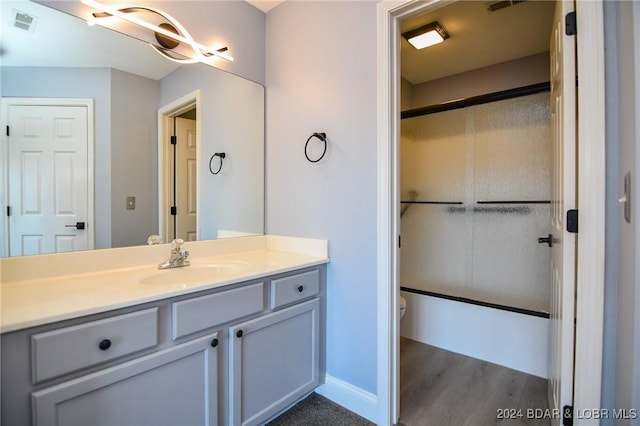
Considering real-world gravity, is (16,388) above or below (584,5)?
below

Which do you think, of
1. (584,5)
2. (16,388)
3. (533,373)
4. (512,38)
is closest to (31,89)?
(16,388)

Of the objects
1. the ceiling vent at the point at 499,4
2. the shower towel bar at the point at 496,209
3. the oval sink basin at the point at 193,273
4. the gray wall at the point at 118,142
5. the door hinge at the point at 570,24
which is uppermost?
the ceiling vent at the point at 499,4

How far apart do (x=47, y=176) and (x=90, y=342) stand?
2.67 feet

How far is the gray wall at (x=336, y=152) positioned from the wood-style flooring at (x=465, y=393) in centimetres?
38

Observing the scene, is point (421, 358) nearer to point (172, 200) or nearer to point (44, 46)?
point (172, 200)

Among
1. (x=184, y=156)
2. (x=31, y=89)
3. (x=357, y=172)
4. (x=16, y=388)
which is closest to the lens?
(x=16, y=388)

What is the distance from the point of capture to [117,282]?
124 centimetres

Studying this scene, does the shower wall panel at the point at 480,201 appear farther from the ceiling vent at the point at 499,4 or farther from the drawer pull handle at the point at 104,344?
the drawer pull handle at the point at 104,344

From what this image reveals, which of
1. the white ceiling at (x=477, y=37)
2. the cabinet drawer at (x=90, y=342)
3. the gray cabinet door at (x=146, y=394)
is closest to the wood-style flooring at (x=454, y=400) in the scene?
the gray cabinet door at (x=146, y=394)

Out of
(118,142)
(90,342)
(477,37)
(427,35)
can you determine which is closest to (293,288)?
(90,342)

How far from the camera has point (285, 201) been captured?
2033 mm

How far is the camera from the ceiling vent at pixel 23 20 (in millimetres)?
1194

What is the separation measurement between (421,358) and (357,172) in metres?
A: 1.59

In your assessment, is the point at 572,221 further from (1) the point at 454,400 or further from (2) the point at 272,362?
(2) the point at 272,362
